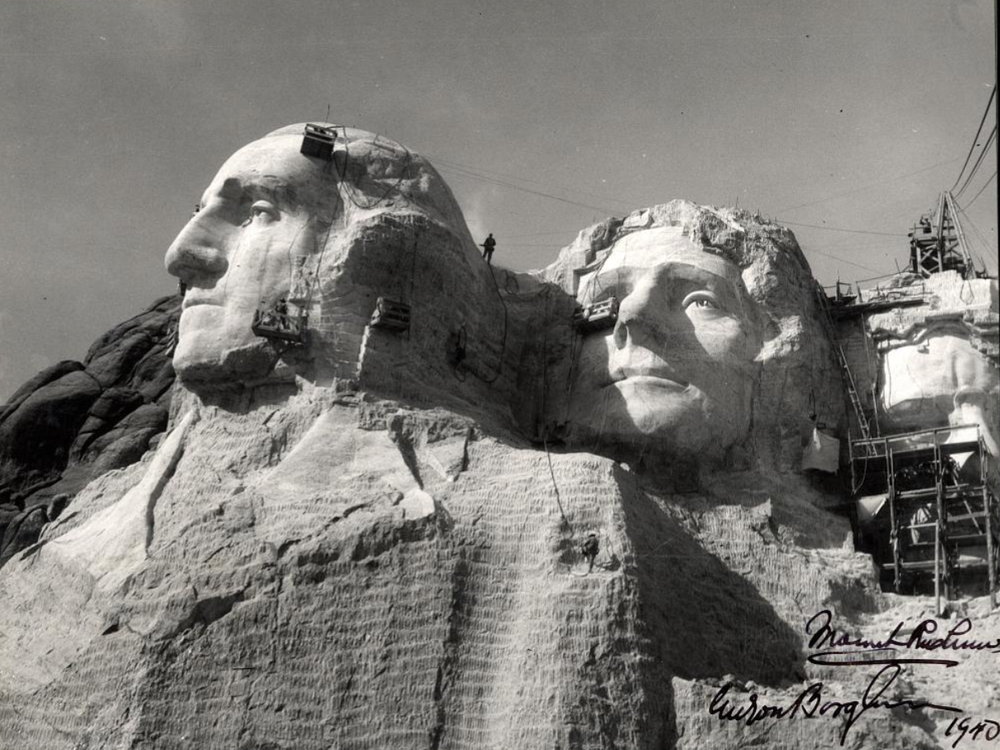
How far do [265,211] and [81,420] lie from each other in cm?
698

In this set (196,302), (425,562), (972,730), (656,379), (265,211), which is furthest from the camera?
(656,379)

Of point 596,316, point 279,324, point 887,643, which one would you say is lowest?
point 887,643

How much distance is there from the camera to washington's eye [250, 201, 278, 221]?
26.4m

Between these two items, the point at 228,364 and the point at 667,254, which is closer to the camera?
the point at 228,364

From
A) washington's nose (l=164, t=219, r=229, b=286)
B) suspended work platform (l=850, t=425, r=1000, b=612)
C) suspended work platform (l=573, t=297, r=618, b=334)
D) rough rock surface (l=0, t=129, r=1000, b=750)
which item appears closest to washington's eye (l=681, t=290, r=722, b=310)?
rough rock surface (l=0, t=129, r=1000, b=750)

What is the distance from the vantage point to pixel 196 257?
1026 inches

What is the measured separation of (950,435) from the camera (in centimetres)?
2803

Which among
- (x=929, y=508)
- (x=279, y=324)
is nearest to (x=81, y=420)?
(x=279, y=324)

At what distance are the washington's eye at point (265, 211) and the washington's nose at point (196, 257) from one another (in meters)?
0.70

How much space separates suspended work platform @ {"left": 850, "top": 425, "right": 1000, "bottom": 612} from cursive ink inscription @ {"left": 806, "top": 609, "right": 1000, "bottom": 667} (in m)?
1.72

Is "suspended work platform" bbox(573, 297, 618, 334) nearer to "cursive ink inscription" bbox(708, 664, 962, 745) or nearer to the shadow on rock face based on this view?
the shadow on rock face

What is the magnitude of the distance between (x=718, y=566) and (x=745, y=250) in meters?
6.33

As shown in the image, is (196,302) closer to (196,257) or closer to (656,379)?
(196,257)

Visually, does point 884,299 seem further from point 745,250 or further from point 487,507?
point 487,507
